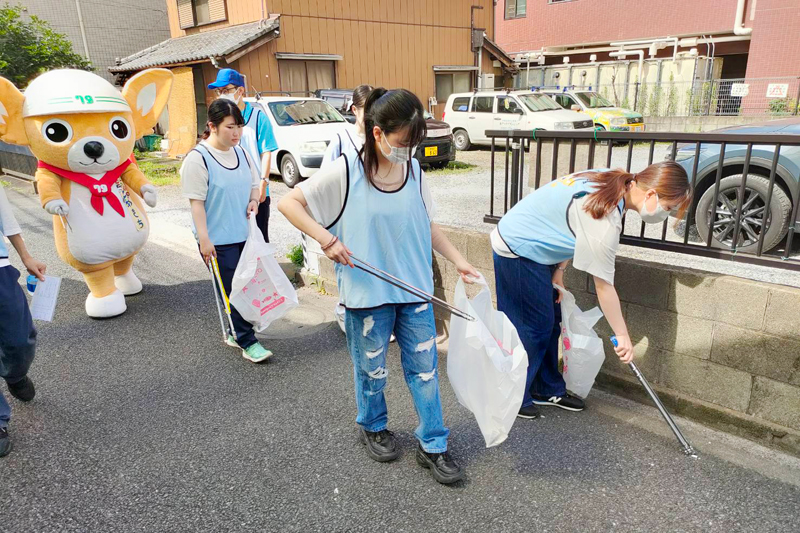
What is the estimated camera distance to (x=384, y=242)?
7.60 feet

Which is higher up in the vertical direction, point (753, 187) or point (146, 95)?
point (146, 95)

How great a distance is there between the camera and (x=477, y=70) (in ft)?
66.2

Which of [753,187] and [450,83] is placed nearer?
[753,187]

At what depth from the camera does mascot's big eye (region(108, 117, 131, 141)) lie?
4.41 metres

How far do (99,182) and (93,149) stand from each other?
306 millimetres

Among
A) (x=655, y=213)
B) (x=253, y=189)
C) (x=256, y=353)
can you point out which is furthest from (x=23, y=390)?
(x=655, y=213)

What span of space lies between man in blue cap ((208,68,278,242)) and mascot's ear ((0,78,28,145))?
56.4 inches

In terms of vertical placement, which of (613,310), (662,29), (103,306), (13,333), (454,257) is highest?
(662,29)

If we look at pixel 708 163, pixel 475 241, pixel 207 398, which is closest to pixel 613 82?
pixel 708 163

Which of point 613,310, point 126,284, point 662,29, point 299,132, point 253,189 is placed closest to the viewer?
point 613,310

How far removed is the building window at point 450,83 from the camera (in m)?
19.5

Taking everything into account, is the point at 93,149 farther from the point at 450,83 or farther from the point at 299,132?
the point at 450,83

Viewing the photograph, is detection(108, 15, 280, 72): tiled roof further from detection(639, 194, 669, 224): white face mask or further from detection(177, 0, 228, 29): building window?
detection(639, 194, 669, 224): white face mask

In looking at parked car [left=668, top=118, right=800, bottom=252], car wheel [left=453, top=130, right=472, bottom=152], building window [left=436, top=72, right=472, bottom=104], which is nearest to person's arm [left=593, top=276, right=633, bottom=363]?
parked car [left=668, top=118, right=800, bottom=252]
